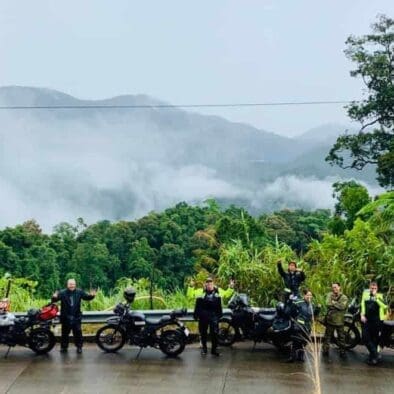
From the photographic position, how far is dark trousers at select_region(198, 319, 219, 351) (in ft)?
34.4

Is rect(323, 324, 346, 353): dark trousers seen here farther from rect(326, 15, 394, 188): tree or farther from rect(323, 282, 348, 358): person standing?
rect(326, 15, 394, 188): tree

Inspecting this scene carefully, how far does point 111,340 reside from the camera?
10.7m

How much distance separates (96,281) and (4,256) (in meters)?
5.55

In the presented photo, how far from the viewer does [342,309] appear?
1013 centimetres

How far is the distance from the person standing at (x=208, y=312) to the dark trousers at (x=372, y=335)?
2092mm

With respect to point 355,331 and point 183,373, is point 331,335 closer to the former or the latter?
point 355,331

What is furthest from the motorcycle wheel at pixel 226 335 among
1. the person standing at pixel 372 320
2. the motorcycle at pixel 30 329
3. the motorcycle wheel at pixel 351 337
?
the motorcycle at pixel 30 329

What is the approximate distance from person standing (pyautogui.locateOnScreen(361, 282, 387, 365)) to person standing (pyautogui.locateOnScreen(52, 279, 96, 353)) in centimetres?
399

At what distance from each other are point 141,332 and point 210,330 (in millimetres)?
999

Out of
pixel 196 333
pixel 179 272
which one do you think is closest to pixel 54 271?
pixel 179 272

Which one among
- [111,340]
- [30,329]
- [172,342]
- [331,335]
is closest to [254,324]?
[331,335]

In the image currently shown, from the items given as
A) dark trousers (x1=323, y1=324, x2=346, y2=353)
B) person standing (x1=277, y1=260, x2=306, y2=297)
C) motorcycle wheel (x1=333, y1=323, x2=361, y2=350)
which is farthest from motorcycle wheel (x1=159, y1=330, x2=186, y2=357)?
motorcycle wheel (x1=333, y1=323, x2=361, y2=350)

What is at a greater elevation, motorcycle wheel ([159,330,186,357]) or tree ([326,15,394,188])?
tree ([326,15,394,188])

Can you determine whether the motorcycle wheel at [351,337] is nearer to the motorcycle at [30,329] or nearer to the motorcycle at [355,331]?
the motorcycle at [355,331]
